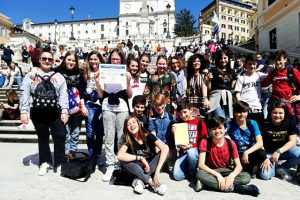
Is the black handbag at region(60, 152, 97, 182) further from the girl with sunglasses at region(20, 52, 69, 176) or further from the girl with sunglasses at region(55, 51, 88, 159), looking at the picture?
the girl with sunglasses at region(55, 51, 88, 159)

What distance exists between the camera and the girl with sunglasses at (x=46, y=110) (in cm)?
516

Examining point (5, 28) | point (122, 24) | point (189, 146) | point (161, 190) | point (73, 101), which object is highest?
point (122, 24)

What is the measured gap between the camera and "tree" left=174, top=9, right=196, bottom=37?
241 feet

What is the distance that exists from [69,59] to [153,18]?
98.0 metres

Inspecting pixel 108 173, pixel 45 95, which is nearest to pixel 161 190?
pixel 108 173

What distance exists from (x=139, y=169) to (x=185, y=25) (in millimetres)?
74605

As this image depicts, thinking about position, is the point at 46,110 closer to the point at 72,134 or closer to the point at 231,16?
the point at 72,134

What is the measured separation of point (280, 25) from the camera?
2145 cm

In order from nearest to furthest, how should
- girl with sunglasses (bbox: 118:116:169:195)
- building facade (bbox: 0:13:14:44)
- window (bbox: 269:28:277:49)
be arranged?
girl with sunglasses (bbox: 118:116:169:195), window (bbox: 269:28:277:49), building facade (bbox: 0:13:14:44)

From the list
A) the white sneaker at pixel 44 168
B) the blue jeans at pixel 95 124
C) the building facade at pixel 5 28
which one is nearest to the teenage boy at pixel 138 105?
the blue jeans at pixel 95 124

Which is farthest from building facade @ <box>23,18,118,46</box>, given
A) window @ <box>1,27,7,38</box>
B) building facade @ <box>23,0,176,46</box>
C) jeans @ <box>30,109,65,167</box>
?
jeans @ <box>30,109,65,167</box>

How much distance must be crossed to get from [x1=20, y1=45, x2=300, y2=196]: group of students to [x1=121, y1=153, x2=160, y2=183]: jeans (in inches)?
0.6

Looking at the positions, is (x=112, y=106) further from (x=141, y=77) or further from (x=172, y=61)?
(x=172, y=61)

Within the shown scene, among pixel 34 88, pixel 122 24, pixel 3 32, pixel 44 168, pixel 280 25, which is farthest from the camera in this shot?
pixel 122 24
